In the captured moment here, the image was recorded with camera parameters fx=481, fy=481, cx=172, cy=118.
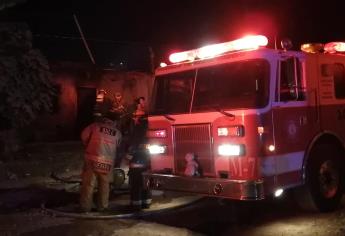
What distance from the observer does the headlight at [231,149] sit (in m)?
6.21

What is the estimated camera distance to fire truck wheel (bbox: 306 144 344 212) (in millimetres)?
7117

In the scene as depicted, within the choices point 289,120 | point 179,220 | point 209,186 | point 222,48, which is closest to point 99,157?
point 179,220

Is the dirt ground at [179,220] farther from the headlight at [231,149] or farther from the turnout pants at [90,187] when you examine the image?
the headlight at [231,149]

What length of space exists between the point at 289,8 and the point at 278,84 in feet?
55.5

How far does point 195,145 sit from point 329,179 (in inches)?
90.7

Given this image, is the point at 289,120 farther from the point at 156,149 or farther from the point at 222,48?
the point at 156,149

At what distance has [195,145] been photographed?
22.3 ft

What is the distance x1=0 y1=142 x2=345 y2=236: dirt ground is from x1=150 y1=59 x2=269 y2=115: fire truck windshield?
5.60ft

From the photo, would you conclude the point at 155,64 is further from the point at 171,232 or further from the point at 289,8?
the point at 171,232

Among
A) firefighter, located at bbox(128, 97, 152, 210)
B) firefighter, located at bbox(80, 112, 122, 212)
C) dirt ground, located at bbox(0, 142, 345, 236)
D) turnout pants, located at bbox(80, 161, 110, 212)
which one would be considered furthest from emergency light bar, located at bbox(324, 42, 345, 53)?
turnout pants, located at bbox(80, 161, 110, 212)

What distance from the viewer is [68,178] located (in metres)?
11.7

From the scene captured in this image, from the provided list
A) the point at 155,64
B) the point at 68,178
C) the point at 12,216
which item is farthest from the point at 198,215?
the point at 155,64

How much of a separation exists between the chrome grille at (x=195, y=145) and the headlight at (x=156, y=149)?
274 millimetres

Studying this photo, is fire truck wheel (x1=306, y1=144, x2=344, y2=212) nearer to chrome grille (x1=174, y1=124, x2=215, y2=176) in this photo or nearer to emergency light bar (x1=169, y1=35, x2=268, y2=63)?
chrome grille (x1=174, y1=124, x2=215, y2=176)
